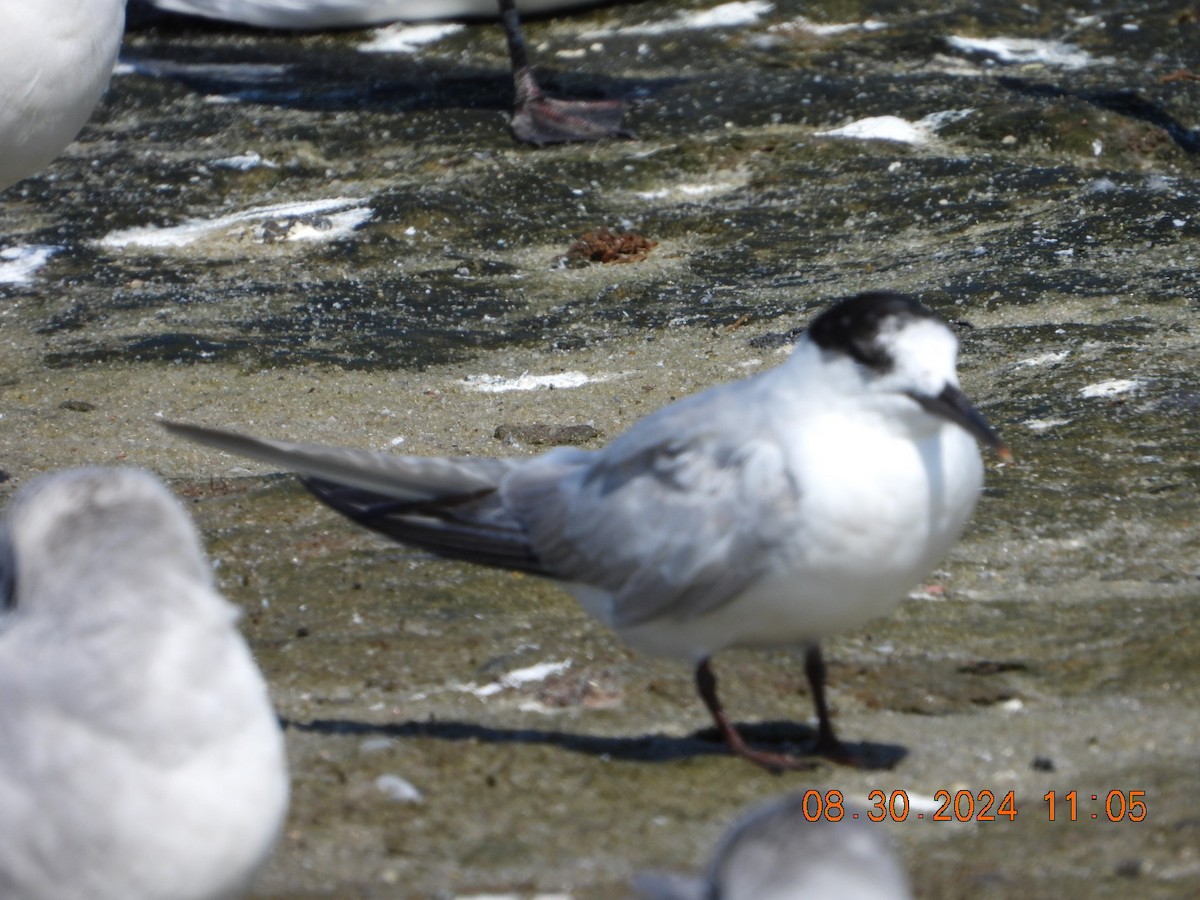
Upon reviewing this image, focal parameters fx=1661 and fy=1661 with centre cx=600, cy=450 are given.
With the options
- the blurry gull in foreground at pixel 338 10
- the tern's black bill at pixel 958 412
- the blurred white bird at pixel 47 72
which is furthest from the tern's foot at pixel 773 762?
the blurry gull in foreground at pixel 338 10

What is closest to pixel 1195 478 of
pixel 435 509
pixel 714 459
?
pixel 714 459

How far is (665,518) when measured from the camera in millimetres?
3035

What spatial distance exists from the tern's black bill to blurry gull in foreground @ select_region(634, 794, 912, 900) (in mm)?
941

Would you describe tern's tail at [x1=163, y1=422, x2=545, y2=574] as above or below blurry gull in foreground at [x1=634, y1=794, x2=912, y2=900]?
below

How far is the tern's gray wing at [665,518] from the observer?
9.52 ft

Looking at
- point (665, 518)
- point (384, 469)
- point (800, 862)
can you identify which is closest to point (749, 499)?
point (665, 518)

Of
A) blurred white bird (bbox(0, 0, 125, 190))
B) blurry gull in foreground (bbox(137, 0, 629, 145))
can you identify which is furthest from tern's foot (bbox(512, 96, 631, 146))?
blurred white bird (bbox(0, 0, 125, 190))

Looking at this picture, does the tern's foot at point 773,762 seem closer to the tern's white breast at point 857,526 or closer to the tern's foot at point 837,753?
the tern's foot at point 837,753

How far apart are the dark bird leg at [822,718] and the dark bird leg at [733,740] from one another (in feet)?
0.06

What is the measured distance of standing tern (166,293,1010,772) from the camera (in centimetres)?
282

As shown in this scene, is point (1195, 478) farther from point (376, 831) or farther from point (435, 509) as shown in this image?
point (376, 831)

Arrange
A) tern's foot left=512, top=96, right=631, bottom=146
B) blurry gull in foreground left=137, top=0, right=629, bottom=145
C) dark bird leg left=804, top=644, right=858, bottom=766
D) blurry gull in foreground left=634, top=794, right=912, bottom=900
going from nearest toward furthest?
blurry gull in foreground left=634, top=794, right=912, bottom=900
dark bird leg left=804, top=644, right=858, bottom=766
tern's foot left=512, top=96, right=631, bottom=146
blurry gull in foreground left=137, top=0, right=629, bottom=145

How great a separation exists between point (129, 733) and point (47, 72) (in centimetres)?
376
